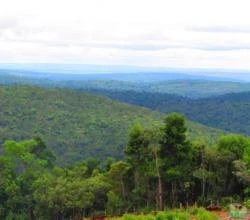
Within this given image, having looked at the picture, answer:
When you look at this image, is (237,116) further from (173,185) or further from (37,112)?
(173,185)

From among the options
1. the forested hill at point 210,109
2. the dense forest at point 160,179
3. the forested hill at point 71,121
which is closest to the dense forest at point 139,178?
the dense forest at point 160,179

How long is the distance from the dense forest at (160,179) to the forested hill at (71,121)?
1513 inches

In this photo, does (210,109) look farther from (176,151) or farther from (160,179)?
(176,151)

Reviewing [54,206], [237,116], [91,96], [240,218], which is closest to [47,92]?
[91,96]

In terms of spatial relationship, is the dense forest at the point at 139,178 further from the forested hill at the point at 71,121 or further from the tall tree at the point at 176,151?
the forested hill at the point at 71,121

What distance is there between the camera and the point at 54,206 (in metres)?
32.0

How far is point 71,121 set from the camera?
8881 centimetres

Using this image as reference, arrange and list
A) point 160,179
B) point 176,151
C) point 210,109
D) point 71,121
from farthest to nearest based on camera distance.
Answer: point 210,109, point 71,121, point 160,179, point 176,151

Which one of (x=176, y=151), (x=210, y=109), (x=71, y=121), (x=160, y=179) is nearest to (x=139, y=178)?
(x=160, y=179)

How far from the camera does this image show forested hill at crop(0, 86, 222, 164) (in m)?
77.1

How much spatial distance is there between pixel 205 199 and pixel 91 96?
81.7 m

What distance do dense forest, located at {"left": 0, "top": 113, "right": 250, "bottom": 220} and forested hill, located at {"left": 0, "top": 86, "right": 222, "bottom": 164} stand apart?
126 ft

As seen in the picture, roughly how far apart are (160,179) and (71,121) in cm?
6129

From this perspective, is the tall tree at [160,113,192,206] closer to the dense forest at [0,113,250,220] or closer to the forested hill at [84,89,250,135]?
the dense forest at [0,113,250,220]
